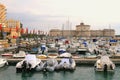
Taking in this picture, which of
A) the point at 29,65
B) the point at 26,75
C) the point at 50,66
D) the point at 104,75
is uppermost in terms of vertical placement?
the point at 29,65

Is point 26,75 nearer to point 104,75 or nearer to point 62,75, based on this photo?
point 62,75

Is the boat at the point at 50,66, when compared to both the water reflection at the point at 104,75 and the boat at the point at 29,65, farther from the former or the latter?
the water reflection at the point at 104,75

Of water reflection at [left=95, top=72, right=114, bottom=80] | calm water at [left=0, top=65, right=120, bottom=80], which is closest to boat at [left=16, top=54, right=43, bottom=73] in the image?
calm water at [left=0, top=65, right=120, bottom=80]

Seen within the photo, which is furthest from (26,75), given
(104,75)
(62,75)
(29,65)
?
(104,75)

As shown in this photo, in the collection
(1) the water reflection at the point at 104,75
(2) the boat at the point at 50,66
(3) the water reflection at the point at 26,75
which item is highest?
(2) the boat at the point at 50,66

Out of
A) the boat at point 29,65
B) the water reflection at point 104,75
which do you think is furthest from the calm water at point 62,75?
the boat at point 29,65

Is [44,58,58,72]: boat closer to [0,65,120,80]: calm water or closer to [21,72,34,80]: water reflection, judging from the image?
[0,65,120,80]: calm water

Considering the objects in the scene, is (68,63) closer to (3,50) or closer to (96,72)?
Answer: (96,72)

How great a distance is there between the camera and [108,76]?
130ft

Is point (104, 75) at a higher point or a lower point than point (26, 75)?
lower

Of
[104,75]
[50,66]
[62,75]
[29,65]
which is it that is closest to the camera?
[62,75]

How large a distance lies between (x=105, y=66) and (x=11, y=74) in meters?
14.3

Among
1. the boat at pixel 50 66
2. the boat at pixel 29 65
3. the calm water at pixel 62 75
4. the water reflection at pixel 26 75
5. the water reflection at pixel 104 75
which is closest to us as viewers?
the water reflection at pixel 26 75

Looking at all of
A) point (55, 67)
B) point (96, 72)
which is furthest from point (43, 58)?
point (96, 72)
